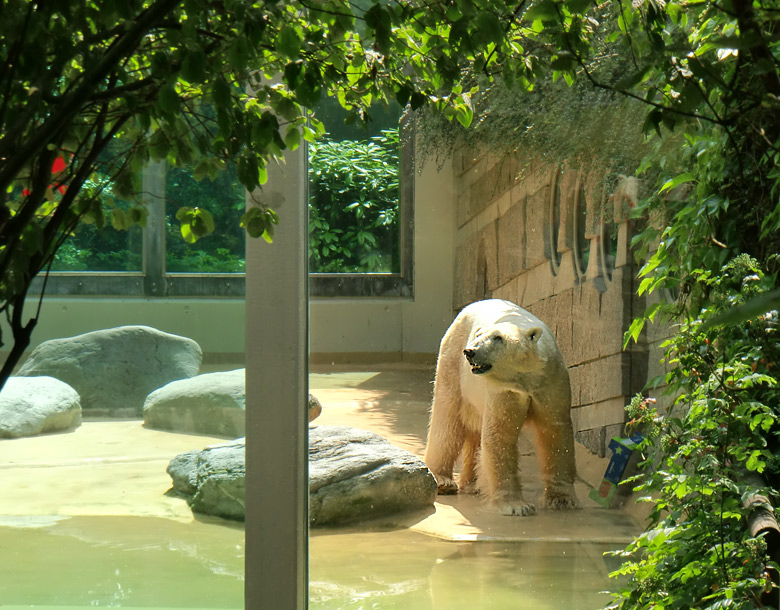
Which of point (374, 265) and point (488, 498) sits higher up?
point (374, 265)

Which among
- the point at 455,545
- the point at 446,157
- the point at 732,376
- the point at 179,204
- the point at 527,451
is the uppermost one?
the point at 446,157

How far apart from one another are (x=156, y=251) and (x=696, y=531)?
1.20 meters

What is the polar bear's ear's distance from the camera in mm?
2336

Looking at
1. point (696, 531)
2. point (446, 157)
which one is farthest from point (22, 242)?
point (446, 157)

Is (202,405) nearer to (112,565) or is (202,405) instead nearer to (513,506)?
(112,565)

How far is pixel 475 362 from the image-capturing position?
2.49 m

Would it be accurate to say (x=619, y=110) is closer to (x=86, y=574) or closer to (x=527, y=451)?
(x=527, y=451)

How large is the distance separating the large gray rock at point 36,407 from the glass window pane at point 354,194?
2.04 ft

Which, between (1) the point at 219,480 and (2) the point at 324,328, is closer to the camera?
(1) the point at 219,480

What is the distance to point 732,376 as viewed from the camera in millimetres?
1496

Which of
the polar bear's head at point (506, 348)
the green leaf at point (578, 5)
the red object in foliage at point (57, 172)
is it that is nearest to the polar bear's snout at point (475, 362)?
the polar bear's head at point (506, 348)

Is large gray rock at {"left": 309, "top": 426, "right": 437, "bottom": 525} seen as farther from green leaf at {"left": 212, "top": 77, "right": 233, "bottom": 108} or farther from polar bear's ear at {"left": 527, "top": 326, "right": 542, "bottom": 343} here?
green leaf at {"left": 212, "top": 77, "right": 233, "bottom": 108}

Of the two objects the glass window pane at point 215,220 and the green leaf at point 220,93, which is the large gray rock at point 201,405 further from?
the green leaf at point 220,93

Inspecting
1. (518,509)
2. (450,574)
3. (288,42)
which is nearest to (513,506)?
(518,509)
